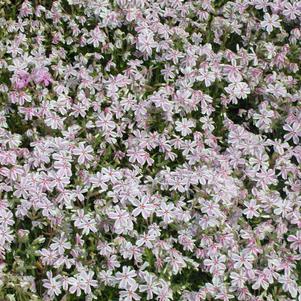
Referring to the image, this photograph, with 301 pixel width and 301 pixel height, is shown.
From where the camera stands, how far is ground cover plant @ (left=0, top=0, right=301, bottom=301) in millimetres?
3301

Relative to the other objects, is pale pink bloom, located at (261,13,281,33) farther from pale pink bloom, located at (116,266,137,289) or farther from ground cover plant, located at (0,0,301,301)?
pale pink bloom, located at (116,266,137,289)

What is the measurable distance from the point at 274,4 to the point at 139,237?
1689 millimetres

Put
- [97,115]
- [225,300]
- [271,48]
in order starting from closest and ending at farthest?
[225,300] < [97,115] < [271,48]

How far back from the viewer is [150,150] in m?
3.69

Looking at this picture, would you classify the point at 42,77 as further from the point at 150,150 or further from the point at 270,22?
the point at 270,22

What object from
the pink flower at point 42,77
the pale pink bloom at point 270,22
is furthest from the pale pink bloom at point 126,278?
the pale pink bloom at point 270,22

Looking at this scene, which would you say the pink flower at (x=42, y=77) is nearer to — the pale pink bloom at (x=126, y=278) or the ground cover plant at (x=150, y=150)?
the ground cover plant at (x=150, y=150)

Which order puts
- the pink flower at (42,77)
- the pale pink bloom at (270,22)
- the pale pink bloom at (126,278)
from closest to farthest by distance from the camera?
the pale pink bloom at (126,278), the pink flower at (42,77), the pale pink bloom at (270,22)

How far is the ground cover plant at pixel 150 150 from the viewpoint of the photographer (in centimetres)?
330

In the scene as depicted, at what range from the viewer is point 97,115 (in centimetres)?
377

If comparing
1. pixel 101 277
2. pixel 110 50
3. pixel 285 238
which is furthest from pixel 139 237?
pixel 110 50

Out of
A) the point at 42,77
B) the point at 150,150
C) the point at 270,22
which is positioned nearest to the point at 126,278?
the point at 150,150

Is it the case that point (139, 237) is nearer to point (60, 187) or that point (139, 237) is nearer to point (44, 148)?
point (60, 187)

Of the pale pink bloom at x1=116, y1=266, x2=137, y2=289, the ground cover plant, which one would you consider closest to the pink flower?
the ground cover plant
